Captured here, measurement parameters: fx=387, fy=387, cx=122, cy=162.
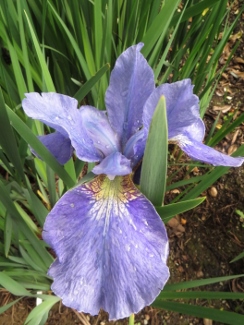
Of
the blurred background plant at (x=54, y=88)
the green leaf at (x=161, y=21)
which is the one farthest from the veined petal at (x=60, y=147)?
the green leaf at (x=161, y=21)

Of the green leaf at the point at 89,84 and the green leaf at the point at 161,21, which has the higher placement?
the green leaf at the point at 161,21

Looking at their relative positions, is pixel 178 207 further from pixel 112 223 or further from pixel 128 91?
pixel 128 91

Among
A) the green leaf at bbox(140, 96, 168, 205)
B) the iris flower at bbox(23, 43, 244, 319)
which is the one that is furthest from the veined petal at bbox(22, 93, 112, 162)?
the green leaf at bbox(140, 96, 168, 205)

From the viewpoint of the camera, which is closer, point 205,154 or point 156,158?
point 156,158

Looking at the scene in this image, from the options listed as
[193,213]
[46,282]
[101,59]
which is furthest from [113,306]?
[193,213]

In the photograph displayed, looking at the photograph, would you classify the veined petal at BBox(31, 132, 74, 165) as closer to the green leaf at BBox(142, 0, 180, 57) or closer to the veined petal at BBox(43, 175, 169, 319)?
the veined petal at BBox(43, 175, 169, 319)

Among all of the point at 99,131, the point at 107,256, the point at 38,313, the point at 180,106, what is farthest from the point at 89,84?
the point at 38,313

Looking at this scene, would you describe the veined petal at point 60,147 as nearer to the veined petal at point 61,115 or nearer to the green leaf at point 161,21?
the veined petal at point 61,115
